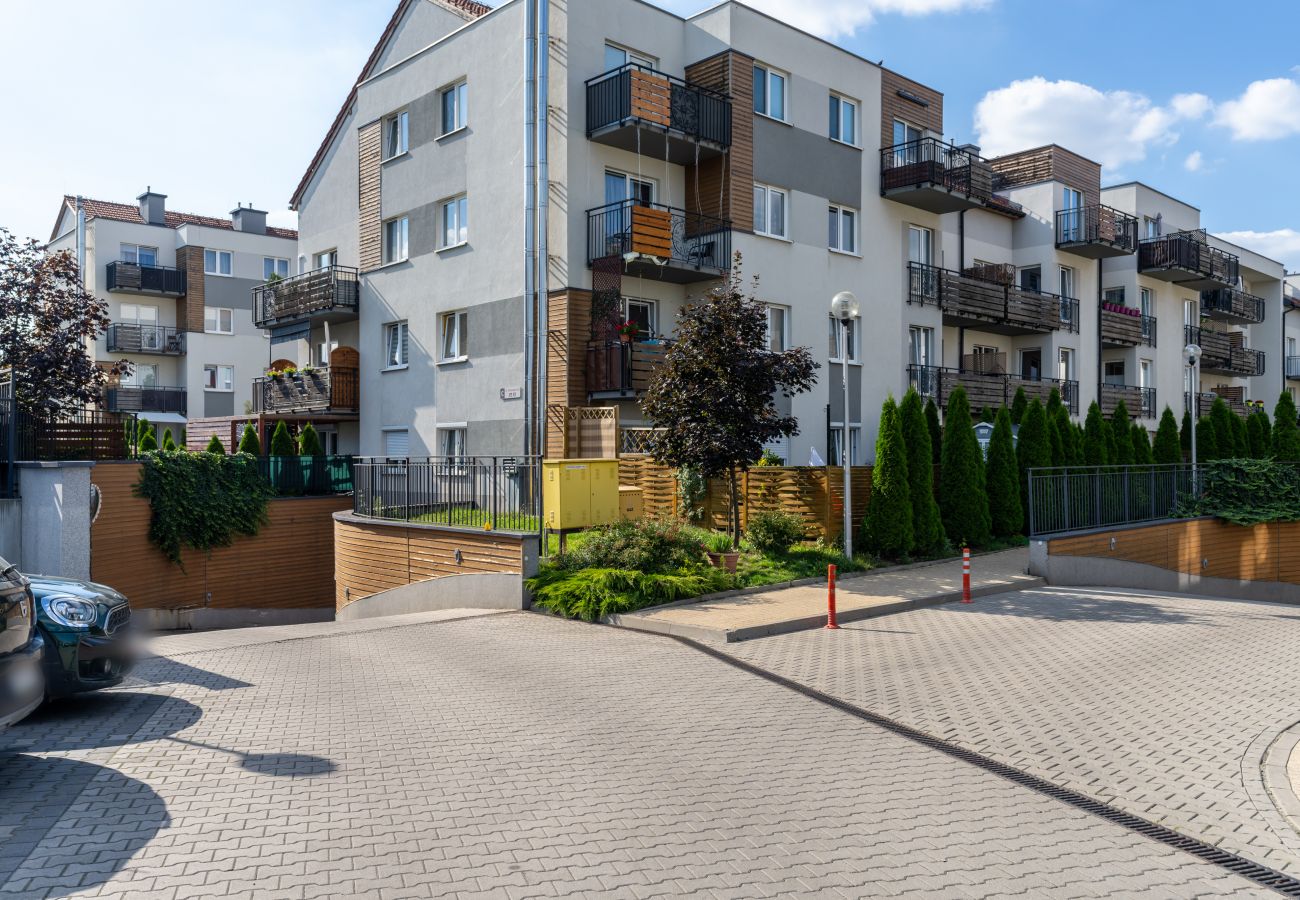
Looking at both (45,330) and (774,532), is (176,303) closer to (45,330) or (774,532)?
(45,330)

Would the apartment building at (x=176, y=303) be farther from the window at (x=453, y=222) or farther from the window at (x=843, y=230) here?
the window at (x=843, y=230)

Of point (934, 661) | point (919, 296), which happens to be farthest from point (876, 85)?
point (934, 661)

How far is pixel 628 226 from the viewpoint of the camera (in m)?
19.8

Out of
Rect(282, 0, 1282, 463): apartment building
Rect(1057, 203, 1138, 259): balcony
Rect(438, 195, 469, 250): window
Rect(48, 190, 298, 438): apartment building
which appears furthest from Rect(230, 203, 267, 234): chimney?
Rect(1057, 203, 1138, 259): balcony

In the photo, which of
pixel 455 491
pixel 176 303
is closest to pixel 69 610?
pixel 455 491

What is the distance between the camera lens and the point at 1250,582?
2192cm

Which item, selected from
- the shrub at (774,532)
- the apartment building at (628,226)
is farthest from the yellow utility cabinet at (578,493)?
the apartment building at (628,226)

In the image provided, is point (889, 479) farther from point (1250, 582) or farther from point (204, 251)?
point (204, 251)

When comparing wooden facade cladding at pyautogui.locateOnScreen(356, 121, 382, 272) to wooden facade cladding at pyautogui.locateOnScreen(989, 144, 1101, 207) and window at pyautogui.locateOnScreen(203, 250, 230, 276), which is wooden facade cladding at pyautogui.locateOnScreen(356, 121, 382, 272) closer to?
window at pyautogui.locateOnScreen(203, 250, 230, 276)

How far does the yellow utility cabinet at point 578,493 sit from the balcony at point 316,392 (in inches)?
481

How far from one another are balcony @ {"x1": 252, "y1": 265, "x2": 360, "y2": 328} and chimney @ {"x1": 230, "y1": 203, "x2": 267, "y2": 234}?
16.3m

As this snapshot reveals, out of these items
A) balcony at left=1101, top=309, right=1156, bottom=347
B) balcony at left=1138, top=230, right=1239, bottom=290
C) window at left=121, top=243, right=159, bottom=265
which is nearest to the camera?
balcony at left=1101, top=309, right=1156, bottom=347

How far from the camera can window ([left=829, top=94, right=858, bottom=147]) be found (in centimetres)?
2428

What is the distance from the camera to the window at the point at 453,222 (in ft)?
74.8
